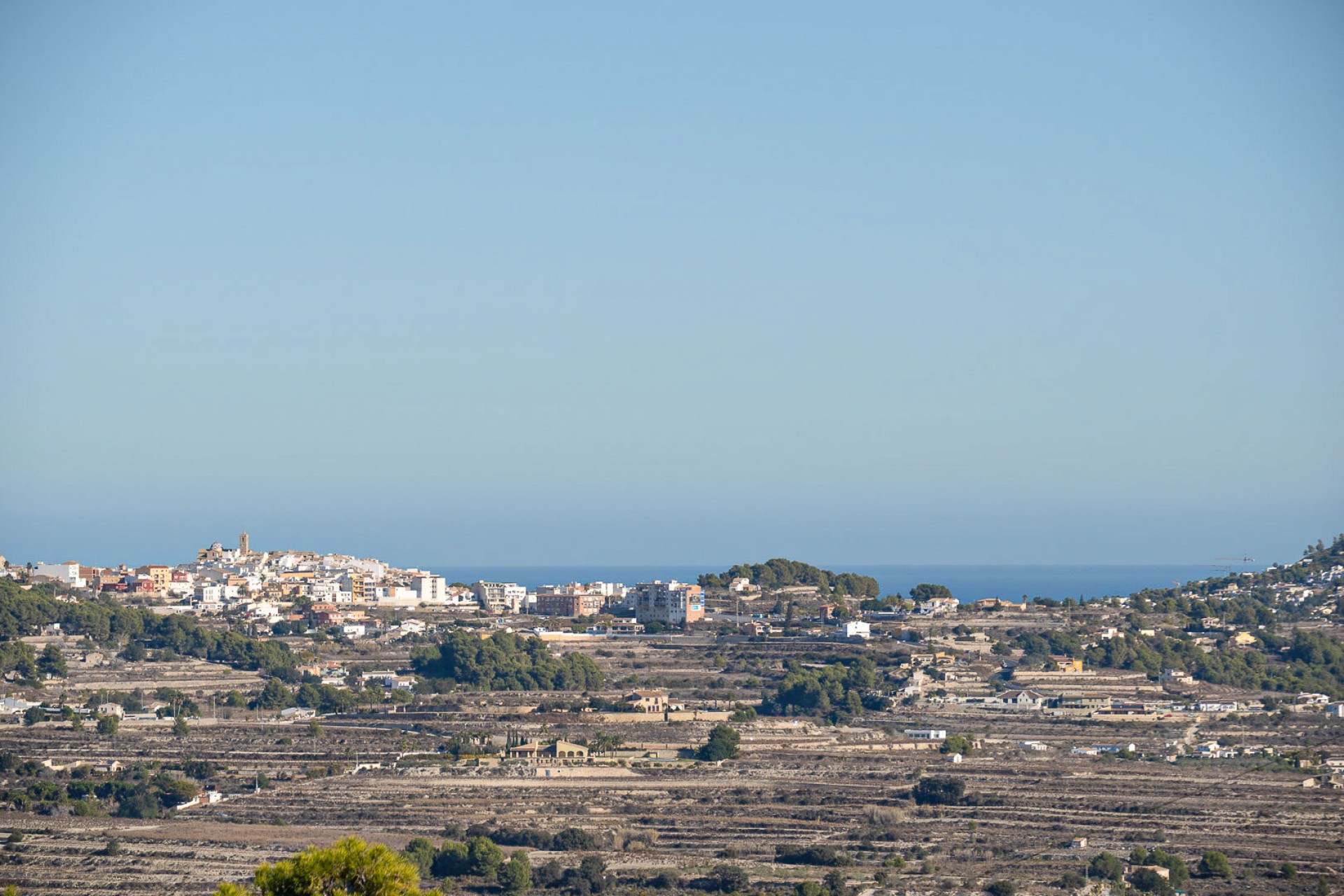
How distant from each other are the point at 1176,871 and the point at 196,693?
3887 centimetres

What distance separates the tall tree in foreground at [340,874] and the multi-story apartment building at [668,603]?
6747cm

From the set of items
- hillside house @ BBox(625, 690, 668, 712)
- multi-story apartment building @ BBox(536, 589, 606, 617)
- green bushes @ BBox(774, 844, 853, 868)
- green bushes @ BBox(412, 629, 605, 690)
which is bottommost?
green bushes @ BBox(774, 844, 853, 868)

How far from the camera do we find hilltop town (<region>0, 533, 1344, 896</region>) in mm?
41031

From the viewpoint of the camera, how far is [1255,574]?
104500 millimetres

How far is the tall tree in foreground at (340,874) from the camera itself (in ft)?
58.9

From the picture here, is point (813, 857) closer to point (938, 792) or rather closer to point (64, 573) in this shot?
point (938, 792)

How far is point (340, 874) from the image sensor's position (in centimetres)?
1809

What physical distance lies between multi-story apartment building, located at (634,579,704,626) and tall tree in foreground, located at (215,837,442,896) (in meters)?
67.5

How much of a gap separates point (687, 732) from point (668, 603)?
94.2 ft

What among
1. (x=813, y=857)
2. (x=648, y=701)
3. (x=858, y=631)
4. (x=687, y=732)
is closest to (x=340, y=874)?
(x=813, y=857)

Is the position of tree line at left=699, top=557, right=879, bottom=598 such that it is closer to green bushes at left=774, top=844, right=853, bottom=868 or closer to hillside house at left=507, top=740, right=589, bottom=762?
hillside house at left=507, top=740, right=589, bottom=762

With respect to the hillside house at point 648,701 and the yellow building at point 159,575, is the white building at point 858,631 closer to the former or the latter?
the hillside house at point 648,701

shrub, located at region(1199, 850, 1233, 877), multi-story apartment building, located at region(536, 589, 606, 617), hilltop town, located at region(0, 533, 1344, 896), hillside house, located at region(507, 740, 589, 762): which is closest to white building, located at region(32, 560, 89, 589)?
hilltop town, located at region(0, 533, 1344, 896)

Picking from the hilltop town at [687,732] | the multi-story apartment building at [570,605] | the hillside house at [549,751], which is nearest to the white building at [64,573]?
the hilltop town at [687,732]
